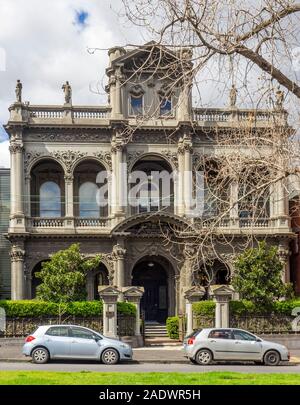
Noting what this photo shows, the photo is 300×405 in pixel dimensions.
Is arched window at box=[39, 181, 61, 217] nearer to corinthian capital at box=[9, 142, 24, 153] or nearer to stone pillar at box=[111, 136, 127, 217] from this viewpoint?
corinthian capital at box=[9, 142, 24, 153]

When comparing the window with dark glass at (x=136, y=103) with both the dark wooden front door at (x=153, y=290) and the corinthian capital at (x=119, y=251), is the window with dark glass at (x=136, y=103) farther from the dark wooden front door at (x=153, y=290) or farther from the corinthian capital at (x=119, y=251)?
the dark wooden front door at (x=153, y=290)

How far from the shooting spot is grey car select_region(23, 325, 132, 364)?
77.7 ft

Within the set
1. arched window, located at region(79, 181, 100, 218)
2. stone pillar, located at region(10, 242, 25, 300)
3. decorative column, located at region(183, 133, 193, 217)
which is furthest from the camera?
arched window, located at region(79, 181, 100, 218)

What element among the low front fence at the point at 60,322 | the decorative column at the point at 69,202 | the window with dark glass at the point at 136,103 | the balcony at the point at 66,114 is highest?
the window with dark glass at the point at 136,103

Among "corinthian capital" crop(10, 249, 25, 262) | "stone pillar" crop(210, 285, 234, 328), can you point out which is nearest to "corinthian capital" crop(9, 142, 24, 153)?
"corinthian capital" crop(10, 249, 25, 262)

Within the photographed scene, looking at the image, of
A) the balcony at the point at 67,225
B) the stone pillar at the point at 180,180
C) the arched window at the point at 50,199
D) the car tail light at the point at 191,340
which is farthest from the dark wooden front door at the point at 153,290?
the car tail light at the point at 191,340

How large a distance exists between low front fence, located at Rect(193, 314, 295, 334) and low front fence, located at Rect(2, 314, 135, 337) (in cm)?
293

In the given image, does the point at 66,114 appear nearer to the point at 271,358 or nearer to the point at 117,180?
the point at 117,180

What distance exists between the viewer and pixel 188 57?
1326 cm

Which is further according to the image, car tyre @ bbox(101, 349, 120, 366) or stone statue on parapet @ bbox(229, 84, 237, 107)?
car tyre @ bbox(101, 349, 120, 366)

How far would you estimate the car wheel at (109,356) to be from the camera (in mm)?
23953

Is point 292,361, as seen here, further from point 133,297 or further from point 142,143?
point 142,143

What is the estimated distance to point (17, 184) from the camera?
41.2 m

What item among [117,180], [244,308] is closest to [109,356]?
[244,308]
